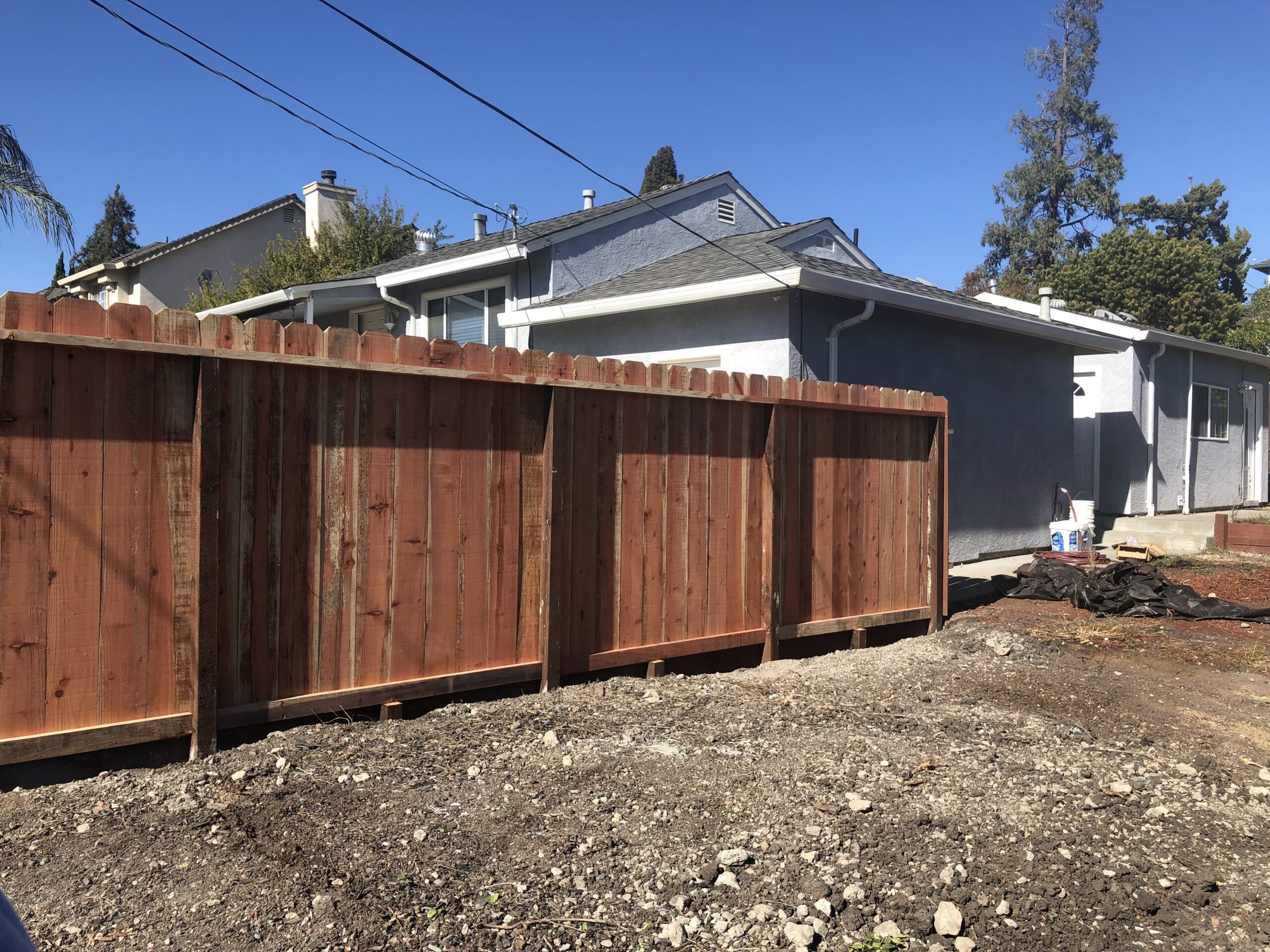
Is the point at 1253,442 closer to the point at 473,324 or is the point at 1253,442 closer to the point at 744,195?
the point at 744,195

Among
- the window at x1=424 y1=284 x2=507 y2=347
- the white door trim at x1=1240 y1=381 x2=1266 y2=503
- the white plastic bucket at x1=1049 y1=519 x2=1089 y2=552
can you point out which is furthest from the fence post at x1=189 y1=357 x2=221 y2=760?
the white door trim at x1=1240 y1=381 x2=1266 y2=503

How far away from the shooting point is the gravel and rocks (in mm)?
2914

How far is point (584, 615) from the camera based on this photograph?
5422 mm

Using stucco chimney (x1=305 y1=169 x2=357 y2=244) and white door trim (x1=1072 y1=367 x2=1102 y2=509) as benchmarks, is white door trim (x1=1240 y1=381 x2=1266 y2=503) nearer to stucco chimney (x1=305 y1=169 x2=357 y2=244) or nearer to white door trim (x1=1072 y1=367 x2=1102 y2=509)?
white door trim (x1=1072 y1=367 x2=1102 y2=509)

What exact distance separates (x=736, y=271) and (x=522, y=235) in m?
4.23

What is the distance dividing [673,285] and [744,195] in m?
6.14

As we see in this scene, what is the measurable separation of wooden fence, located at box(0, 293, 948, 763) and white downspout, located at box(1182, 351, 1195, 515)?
1466cm

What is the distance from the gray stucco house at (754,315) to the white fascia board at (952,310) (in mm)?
25

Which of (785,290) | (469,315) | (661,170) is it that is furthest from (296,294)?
(661,170)

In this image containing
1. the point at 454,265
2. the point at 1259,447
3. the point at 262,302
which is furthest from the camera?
the point at 1259,447

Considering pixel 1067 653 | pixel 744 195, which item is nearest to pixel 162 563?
pixel 1067 653

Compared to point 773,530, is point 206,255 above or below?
above

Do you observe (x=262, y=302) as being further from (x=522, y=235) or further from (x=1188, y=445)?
(x=1188, y=445)

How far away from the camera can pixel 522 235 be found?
1362 centimetres
